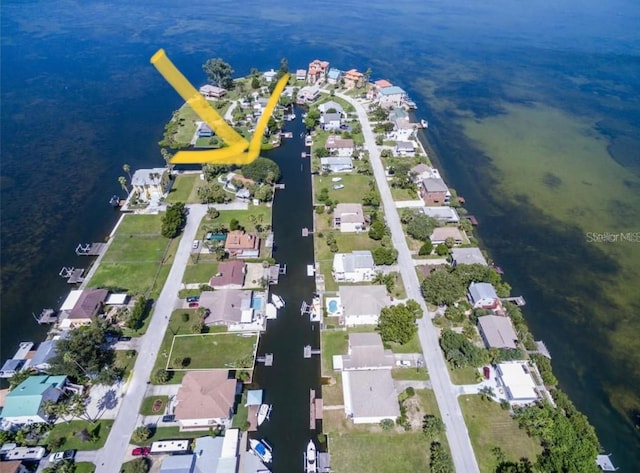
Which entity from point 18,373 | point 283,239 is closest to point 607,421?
point 283,239

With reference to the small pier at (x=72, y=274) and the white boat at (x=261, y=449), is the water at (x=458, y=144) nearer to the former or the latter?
the small pier at (x=72, y=274)

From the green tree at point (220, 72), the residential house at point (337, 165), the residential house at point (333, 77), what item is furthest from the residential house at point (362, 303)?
the residential house at point (333, 77)

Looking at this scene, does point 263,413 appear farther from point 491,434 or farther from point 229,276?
point 491,434

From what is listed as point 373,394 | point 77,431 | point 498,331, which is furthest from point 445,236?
point 77,431

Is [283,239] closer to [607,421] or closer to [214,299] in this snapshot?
[214,299]

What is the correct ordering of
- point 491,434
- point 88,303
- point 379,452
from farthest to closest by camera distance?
point 88,303 → point 491,434 → point 379,452

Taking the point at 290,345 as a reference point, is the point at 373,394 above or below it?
below
